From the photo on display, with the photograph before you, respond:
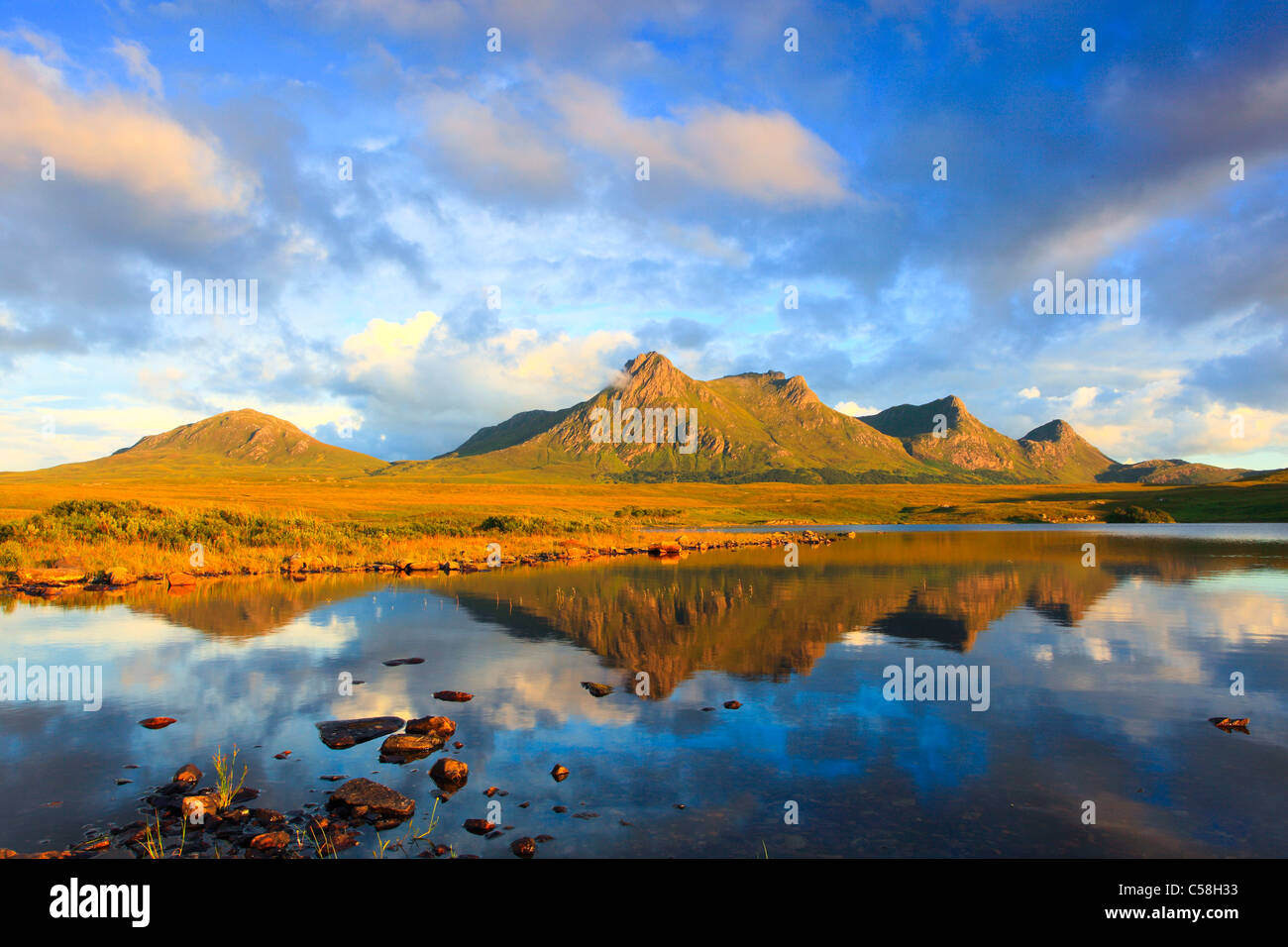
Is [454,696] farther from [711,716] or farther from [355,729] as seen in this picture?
[711,716]

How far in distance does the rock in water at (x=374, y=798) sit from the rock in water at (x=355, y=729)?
3435 millimetres

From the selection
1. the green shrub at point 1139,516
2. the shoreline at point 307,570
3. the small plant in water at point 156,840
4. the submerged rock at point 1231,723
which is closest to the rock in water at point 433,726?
the small plant in water at point 156,840

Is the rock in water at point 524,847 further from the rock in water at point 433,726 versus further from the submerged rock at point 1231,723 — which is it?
the submerged rock at point 1231,723

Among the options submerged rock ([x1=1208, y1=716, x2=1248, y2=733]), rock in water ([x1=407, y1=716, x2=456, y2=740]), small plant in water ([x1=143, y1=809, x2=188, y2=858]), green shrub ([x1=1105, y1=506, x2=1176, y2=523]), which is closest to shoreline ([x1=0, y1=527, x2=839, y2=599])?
rock in water ([x1=407, y1=716, x2=456, y2=740])

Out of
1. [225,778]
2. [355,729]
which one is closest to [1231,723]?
[355,729]

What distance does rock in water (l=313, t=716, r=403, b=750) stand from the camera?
649 inches

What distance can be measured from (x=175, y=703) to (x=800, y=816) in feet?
57.9

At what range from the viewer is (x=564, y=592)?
43406mm

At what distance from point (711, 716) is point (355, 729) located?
29.6 feet

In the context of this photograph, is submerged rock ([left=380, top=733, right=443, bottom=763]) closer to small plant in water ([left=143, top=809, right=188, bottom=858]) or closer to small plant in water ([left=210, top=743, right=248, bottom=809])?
small plant in water ([left=210, top=743, right=248, bottom=809])

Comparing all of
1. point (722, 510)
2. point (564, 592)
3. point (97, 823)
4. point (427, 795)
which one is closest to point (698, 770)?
point (427, 795)
